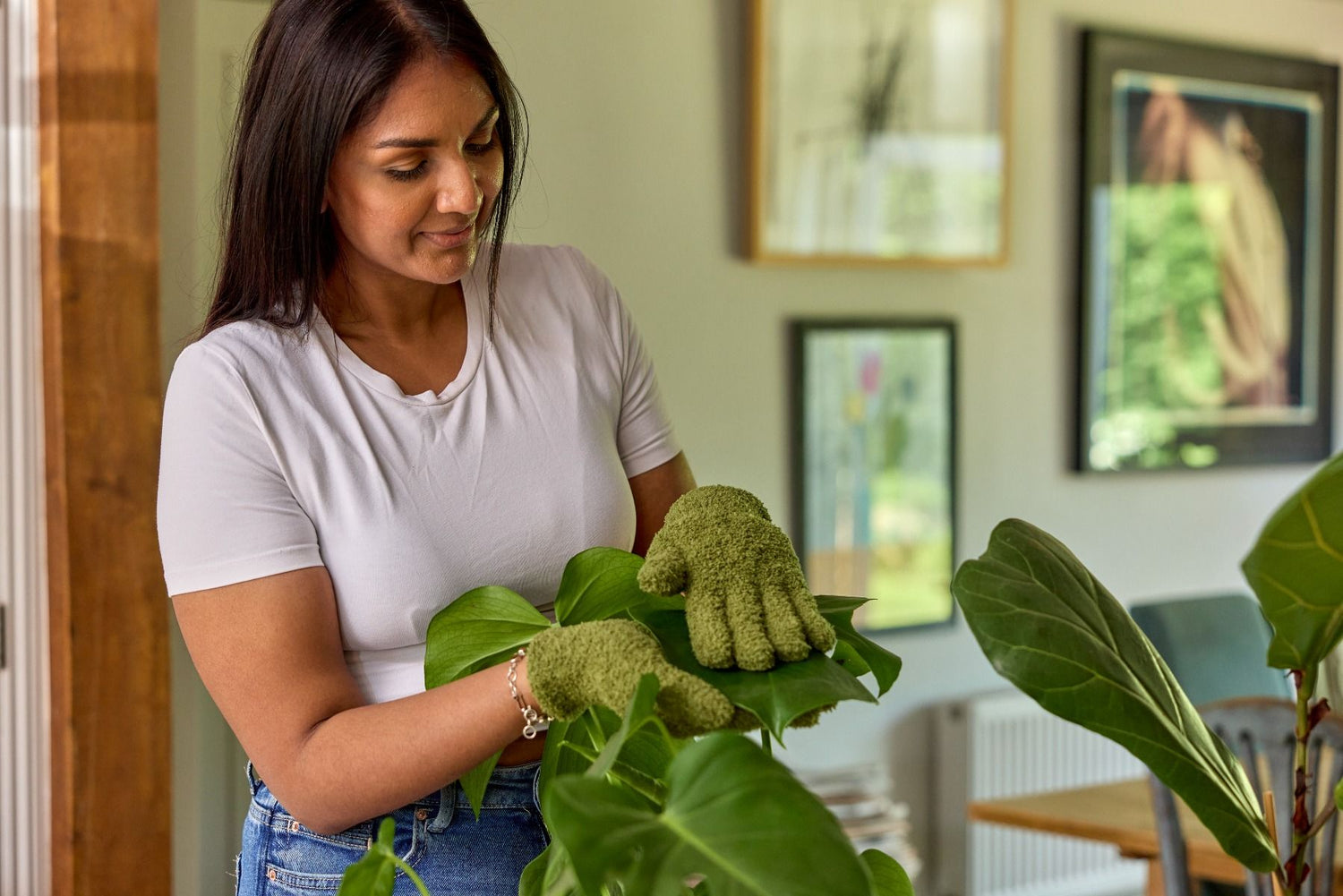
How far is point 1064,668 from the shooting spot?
2.49 feet

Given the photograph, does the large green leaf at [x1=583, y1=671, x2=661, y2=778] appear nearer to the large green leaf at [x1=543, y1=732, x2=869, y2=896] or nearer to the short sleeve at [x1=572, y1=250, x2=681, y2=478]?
the large green leaf at [x1=543, y1=732, x2=869, y2=896]

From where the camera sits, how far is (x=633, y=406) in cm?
143

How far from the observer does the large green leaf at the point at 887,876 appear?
0.93m

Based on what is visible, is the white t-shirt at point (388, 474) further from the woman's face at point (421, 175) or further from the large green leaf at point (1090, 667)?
the large green leaf at point (1090, 667)

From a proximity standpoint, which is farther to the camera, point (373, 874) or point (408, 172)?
point (408, 172)

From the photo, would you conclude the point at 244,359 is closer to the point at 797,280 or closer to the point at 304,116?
the point at 304,116

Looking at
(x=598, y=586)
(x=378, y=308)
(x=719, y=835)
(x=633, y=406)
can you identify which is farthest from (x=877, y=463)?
(x=719, y=835)

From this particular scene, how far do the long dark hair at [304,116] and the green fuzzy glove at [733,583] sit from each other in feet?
1.50

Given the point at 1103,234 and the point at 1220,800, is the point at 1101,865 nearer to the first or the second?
the point at 1103,234

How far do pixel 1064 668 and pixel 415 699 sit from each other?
1.59 ft

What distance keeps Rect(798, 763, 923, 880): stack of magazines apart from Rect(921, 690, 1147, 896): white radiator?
0.26 metres

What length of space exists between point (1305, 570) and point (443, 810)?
0.72 m

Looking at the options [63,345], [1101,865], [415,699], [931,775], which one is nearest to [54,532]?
[63,345]

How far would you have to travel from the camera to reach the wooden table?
207 centimetres
